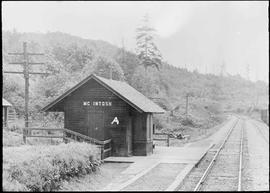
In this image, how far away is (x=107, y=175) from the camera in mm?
16062

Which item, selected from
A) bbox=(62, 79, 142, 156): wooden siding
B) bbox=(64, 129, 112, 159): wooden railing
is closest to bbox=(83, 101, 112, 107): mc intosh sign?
bbox=(62, 79, 142, 156): wooden siding

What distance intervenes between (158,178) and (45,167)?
5099mm

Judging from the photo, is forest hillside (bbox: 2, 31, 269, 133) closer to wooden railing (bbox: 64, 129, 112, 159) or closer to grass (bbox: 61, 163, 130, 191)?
wooden railing (bbox: 64, 129, 112, 159)

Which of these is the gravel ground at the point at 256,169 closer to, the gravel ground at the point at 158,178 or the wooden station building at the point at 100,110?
the gravel ground at the point at 158,178

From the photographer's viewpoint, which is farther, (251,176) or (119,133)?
(119,133)

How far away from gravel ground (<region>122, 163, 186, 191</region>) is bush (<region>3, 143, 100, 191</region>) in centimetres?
191

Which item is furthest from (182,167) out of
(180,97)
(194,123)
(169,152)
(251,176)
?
(180,97)

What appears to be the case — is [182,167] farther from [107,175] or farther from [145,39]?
[145,39]

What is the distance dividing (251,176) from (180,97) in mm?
44929

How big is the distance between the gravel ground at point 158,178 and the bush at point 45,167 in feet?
6.26

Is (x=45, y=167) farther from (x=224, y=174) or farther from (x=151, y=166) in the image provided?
(x=224, y=174)

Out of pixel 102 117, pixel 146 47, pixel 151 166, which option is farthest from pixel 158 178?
pixel 146 47

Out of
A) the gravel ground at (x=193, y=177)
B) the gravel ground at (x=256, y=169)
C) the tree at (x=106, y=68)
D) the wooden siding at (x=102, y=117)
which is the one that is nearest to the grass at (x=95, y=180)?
the gravel ground at (x=193, y=177)

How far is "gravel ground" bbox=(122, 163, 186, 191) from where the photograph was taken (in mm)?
13744
